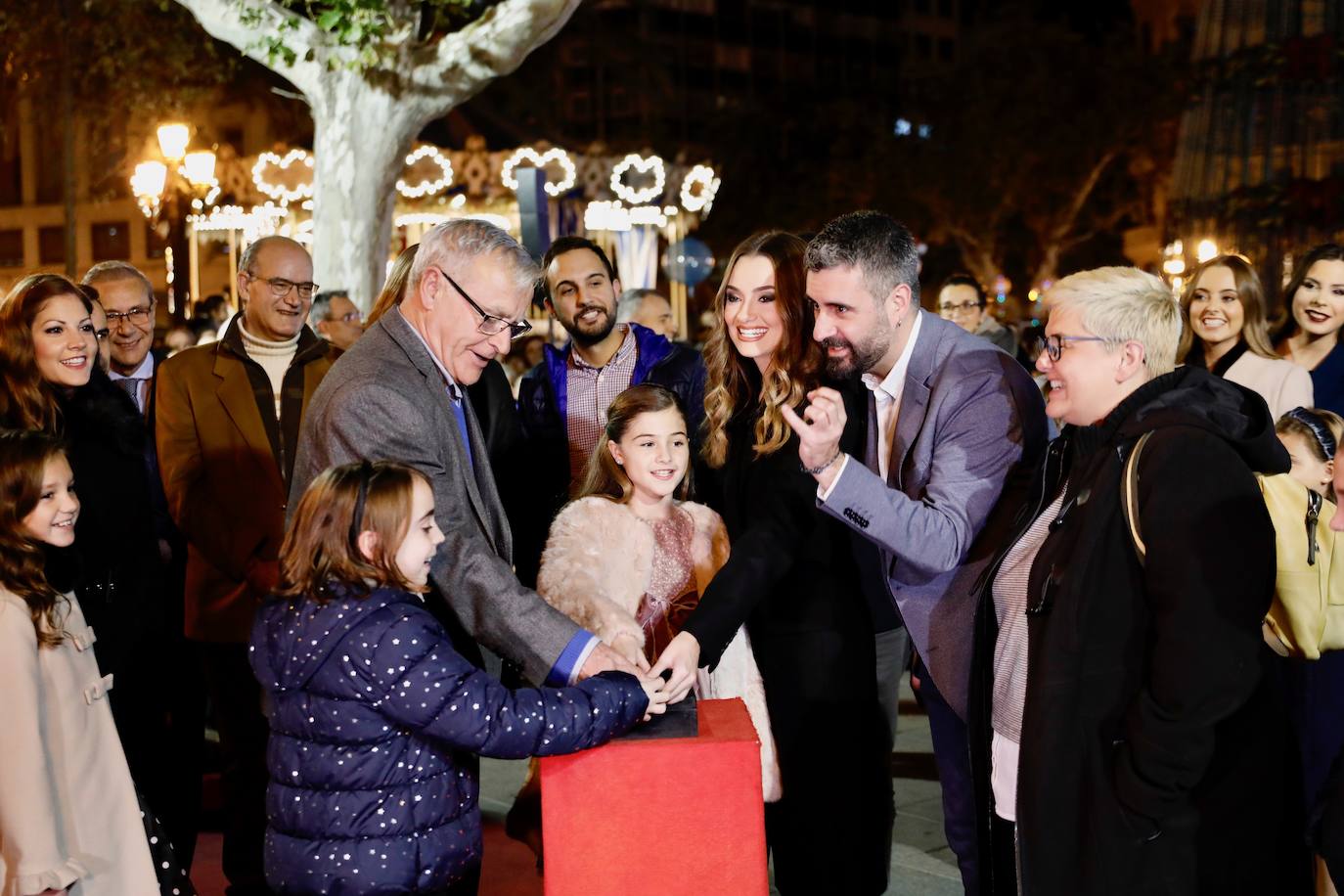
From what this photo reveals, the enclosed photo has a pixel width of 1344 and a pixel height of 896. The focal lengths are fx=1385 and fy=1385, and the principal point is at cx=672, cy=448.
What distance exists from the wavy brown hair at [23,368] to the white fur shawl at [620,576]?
5.20 ft

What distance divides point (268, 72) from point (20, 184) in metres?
21.2

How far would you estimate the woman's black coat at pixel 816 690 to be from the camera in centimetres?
394

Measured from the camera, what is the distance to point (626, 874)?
119 inches

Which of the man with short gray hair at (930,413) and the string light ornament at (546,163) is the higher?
the string light ornament at (546,163)

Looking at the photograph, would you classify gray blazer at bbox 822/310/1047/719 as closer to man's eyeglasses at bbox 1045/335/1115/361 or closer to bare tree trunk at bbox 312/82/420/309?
man's eyeglasses at bbox 1045/335/1115/361

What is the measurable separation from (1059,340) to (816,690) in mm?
1293

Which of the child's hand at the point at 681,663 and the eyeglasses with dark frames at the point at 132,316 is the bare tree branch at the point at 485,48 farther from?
the child's hand at the point at 681,663

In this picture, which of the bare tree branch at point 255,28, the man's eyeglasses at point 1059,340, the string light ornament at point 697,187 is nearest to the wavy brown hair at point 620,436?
the man's eyeglasses at point 1059,340

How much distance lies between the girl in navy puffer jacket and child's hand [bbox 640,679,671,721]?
70 mm

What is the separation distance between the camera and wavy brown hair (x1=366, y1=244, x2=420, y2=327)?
3.85 meters

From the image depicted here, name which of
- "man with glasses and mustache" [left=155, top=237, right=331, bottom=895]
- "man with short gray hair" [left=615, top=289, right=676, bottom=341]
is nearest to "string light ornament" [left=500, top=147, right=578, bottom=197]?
"man with short gray hair" [left=615, top=289, right=676, bottom=341]

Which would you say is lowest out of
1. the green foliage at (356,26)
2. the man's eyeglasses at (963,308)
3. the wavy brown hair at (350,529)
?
the wavy brown hair at (350,529)

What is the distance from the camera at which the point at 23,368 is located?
4.23 metres

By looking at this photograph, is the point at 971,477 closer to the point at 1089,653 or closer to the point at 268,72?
the point at 1089,653
